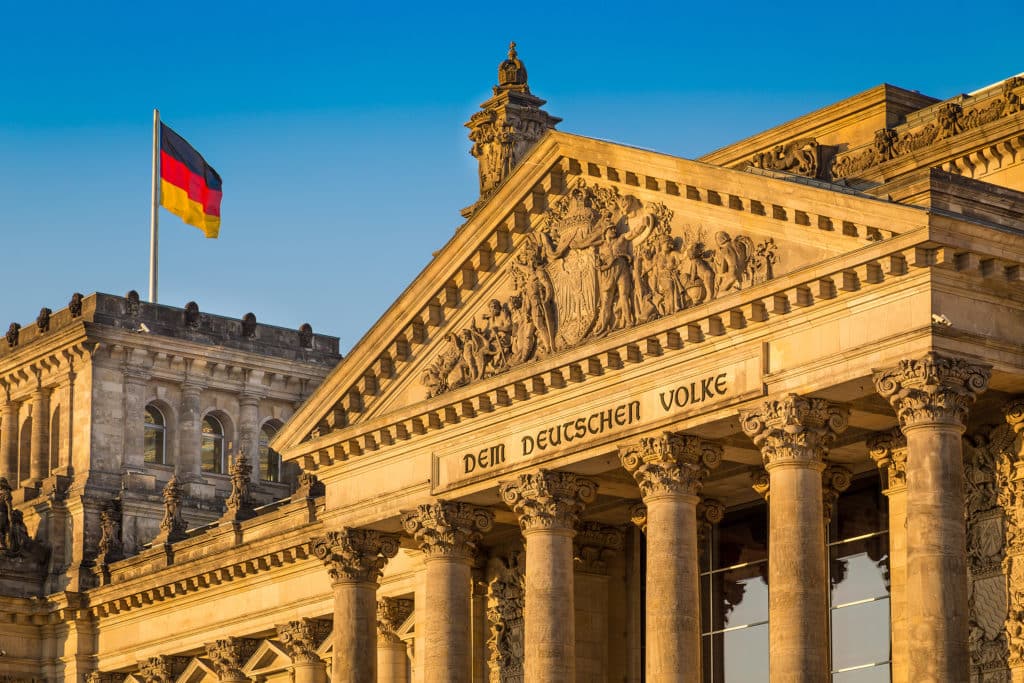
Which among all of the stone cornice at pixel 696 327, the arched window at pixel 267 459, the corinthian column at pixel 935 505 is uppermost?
the arched window at pixel 267 459

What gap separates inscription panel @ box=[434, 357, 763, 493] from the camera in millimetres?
47031

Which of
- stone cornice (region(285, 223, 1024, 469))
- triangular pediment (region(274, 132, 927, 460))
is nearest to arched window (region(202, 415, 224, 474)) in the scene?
stone cornice (region(285, 223, 1024, 469))

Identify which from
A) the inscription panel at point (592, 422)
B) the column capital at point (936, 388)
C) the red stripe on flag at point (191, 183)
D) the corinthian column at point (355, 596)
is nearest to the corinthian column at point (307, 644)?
the corinthian column at point (355, 596)

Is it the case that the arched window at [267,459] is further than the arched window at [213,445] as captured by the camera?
Yes

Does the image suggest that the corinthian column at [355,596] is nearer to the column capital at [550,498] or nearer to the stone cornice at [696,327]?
the stone cornice at [696,327]

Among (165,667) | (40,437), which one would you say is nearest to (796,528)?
(165,667)

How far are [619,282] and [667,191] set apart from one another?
7.02 ft

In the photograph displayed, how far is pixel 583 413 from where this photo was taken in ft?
165

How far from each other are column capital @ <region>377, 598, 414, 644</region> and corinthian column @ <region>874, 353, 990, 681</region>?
2085 centimetres

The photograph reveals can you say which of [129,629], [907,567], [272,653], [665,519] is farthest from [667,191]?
[129,629]

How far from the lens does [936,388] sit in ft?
141

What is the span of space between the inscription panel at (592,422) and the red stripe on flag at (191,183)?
32.5 m

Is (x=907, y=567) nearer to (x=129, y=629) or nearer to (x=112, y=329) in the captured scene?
(x=129, y=629)

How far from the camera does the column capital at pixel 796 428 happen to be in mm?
45344
